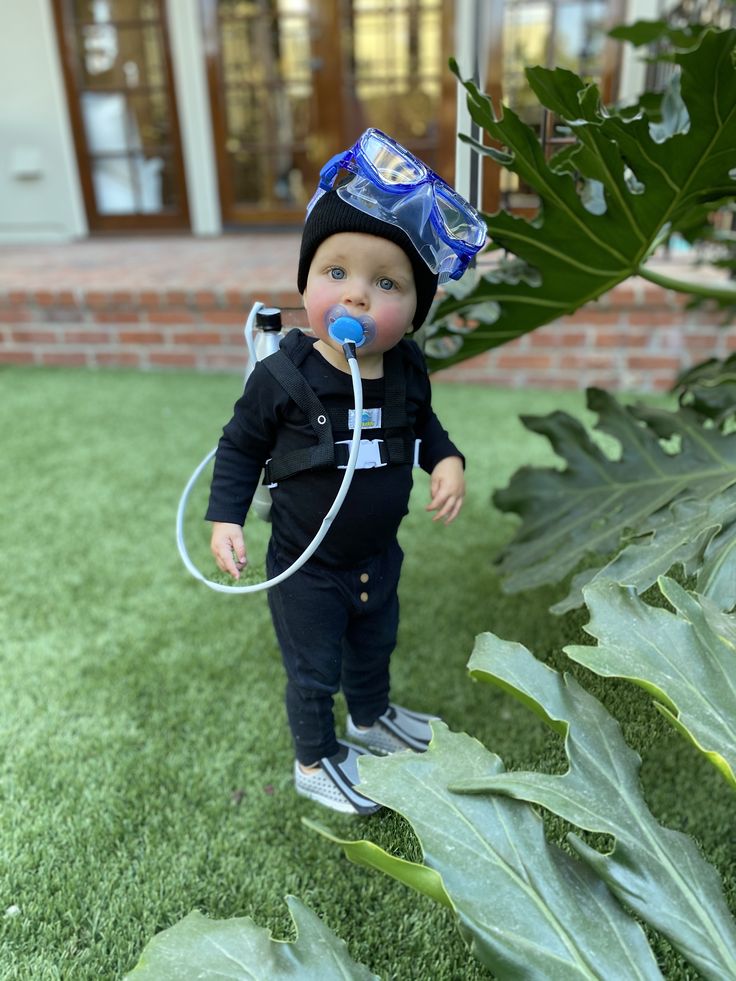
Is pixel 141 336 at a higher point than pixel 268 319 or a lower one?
lower

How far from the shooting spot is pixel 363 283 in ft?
2.68

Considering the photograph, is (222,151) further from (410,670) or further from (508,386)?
(410,670)

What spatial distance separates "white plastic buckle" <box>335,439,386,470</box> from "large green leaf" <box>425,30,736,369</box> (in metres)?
0.41

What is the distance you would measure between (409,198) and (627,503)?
70 cm

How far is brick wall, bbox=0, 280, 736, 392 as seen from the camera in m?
2.81

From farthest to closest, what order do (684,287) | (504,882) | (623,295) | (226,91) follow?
(226,91) < (623,295) < (684,287) < (504,882)

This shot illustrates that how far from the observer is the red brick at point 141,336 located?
306cm

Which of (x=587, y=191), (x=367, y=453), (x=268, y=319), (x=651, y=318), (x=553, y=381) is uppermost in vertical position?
(x=587, y=191)

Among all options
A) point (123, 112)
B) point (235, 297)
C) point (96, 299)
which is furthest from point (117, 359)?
point (123, 112)

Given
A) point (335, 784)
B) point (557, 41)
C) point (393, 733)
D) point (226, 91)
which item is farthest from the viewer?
point (226, 91)

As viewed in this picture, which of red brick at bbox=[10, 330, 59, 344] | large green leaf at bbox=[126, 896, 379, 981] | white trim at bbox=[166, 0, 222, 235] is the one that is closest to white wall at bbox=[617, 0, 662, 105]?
white trim at bbox=[166, 0, 222, 235]

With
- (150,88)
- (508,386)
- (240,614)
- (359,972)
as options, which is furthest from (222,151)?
(359,972)

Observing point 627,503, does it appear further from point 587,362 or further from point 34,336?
point 34,336

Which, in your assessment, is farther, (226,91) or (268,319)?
(226,91)
